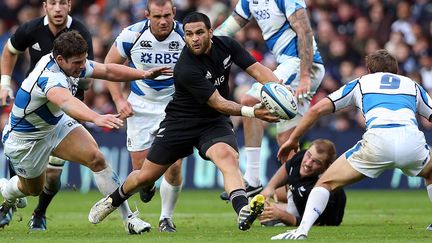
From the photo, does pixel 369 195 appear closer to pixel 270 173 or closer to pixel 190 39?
pixel 270 173

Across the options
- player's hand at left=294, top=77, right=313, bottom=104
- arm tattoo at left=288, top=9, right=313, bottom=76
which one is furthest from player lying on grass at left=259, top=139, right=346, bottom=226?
arm tattoo at left=288, top=9, right=313, bottom=76

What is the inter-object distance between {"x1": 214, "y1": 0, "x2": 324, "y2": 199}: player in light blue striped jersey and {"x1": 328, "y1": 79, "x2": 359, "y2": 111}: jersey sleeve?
2370 mm

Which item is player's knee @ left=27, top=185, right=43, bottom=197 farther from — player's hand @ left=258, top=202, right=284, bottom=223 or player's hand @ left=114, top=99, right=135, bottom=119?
player's hand @ left=258, top=202, right=284, bottom=223

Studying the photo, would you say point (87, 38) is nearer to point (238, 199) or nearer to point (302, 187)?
point (302, 187)

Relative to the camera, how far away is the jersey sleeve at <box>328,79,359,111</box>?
35.3 ft

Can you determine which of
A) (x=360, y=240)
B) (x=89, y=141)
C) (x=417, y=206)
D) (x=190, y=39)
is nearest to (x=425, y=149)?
(x=360, y=240)

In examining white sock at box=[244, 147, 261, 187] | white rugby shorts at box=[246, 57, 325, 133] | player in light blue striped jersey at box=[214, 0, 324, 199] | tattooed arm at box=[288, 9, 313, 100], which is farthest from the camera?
white rugby shorts at box=[246, 57, 325, 133]

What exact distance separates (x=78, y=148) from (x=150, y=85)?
198 cm

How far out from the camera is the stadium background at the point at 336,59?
21320 millimetres

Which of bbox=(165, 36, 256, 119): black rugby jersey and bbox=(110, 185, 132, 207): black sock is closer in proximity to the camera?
bbox=(165, 36, 256, 119): black rugby jersey

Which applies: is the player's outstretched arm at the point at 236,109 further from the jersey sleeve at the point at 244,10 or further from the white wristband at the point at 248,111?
the jersey sleeve at the point at 244,10

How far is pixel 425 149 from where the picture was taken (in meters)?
10.9

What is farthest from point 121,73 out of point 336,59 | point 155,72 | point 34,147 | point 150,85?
point 336,59

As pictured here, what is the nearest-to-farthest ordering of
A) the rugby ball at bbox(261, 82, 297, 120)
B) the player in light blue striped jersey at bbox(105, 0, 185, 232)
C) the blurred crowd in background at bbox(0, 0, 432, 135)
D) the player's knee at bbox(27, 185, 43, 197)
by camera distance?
the rugby ball at bbox(261, 82, 297, 120), the player's knee at bbox(27, 185, 43, 197), the player in light blue striped jersey at bbox(105, 0, 185, 232), the blurred crowd in background at bbox(0, 0, 432, 135)
